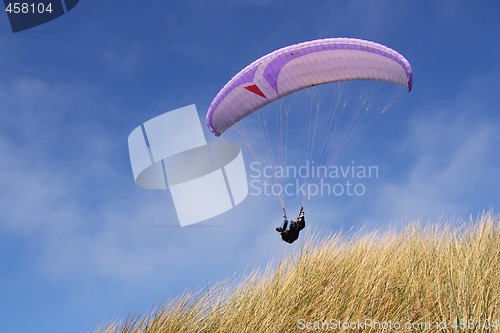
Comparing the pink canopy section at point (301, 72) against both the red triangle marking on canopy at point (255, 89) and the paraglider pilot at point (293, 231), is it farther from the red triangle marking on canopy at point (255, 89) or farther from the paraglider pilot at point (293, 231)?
the paraglider pilot at point (293, 231)

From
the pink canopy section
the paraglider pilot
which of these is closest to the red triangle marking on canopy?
the pink canopy section

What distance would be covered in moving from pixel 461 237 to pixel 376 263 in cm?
245

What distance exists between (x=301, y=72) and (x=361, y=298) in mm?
5862

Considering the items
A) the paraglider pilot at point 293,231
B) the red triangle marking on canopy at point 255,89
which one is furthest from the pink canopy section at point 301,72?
the paraglider pilot at point 293,231

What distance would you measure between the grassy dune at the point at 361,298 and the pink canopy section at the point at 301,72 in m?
4.15

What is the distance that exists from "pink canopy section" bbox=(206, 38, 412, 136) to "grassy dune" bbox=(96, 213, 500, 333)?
4.15 metres

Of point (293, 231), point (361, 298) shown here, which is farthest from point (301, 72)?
point (361, 298)

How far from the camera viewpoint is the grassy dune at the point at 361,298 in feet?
19.0

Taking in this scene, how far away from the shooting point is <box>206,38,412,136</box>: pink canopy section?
9508mm

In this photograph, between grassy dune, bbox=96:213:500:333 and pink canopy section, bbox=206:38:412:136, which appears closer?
grassy dune, bbox=96:213:500:333

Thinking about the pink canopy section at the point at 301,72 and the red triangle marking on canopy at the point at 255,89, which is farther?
the red triangle marking on canopy at the point at 255,89

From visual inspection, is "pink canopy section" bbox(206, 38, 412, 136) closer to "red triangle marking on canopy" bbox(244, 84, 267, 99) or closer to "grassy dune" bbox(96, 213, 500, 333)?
"red triangle marking on canopy" bbox(244, 84, 267, 99)

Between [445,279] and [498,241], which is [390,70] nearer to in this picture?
[498,241]

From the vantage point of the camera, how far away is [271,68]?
33.6 ft
